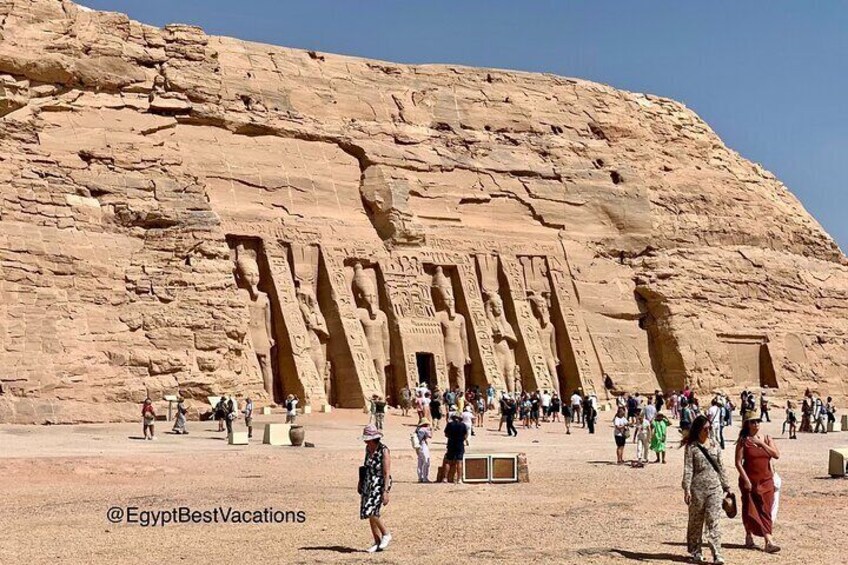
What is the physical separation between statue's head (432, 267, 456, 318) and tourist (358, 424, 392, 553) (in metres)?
24.8

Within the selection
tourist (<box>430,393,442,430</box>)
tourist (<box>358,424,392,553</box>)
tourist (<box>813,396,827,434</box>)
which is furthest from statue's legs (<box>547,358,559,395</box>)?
tourist (<box>358,424,392,553</box>)

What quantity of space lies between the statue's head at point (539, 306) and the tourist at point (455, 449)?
20.8 meters

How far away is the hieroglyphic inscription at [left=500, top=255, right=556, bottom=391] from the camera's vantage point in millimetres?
36344

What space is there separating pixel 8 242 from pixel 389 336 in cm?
1176

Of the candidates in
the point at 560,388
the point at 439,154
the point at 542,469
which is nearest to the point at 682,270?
the point at 560,388

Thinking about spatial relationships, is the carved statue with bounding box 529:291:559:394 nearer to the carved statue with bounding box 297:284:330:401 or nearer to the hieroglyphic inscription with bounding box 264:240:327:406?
the carved statue with bounding box 297:284:330:401

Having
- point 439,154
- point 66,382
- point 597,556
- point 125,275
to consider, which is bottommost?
point 597,556

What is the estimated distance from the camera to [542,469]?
18.9 meters

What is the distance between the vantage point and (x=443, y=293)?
117ft

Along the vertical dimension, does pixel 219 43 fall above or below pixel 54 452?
above

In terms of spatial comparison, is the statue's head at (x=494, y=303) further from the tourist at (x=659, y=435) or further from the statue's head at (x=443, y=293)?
the tourist at (x=659, y=435)

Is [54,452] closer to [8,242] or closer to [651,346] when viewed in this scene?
[8,242]

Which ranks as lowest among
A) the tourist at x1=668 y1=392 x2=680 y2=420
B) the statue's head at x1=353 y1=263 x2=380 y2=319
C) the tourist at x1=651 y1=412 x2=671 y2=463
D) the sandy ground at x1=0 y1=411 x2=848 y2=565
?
the sandy ground at x1=0 y1=411 x2=848 y2=565

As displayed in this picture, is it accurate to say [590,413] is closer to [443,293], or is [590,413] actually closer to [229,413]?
[443,293]
